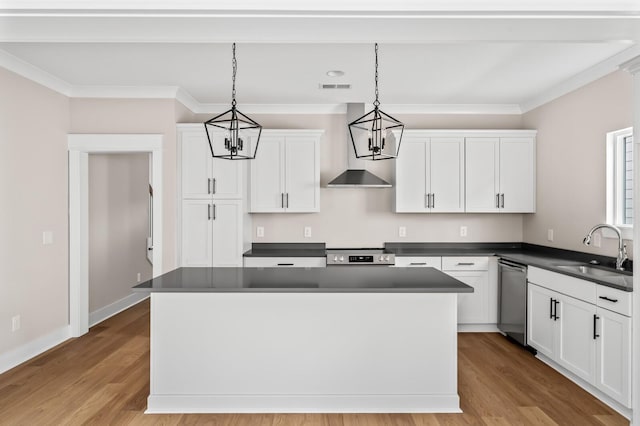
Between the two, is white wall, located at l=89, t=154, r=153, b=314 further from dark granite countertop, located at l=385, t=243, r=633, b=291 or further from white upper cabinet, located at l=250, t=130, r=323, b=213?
dark granite countertop, located at l=385, t=243, r=633, b=291

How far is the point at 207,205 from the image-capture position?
4.47 meters

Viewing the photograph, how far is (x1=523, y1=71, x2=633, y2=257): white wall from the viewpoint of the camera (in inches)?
140

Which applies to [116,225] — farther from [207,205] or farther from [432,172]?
[432,172]

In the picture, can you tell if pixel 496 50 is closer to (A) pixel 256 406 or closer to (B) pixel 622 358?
(B) pixel 622 358

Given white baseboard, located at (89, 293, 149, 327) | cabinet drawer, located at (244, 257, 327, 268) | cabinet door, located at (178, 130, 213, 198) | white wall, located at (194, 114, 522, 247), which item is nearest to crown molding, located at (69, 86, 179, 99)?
cabinet door, located at (178, 130, 213, 198)

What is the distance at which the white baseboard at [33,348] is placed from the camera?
346 cm

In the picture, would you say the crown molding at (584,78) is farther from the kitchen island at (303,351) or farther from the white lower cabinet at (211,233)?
the white lower cabinet at (211,233)

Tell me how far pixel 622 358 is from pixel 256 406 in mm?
2402

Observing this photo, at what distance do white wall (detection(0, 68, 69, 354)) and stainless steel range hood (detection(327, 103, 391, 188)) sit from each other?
280 cm

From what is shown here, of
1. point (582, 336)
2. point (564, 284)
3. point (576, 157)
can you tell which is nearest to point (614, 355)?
point (582, 336)

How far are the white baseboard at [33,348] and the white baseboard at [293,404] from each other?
162 cm

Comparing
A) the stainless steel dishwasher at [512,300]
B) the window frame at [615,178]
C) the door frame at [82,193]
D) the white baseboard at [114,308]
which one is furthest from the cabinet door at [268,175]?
the window frame at [615,178]

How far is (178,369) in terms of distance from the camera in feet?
9.12

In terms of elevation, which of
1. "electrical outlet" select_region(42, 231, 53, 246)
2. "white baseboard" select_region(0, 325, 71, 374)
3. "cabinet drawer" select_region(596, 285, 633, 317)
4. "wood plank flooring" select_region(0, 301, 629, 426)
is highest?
"electrical outlet" select_region(42, 231, 53, 246)
